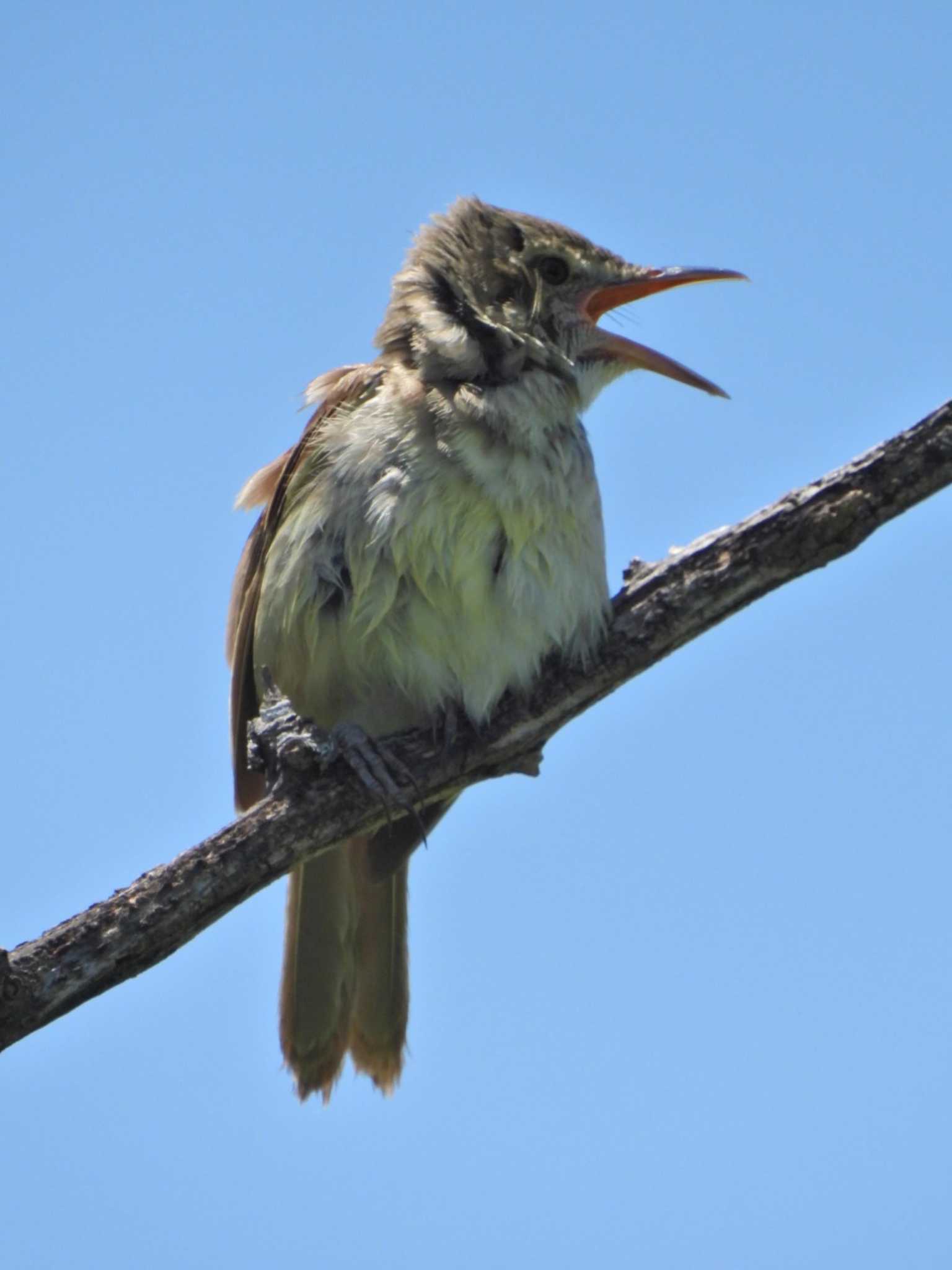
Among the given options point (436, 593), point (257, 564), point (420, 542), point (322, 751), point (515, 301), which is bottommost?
point (322, 751)

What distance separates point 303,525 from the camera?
5.11 m

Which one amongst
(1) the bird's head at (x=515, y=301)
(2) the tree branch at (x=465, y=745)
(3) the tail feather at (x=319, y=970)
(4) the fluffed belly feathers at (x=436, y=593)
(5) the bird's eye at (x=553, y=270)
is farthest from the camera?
(5) the bird's eye at (x=553, y=270)

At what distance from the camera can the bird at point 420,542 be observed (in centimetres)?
491

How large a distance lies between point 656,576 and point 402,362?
140 centimetres

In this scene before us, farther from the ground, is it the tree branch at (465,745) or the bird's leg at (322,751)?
the bird's leg at (322,751)

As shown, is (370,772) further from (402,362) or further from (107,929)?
(402,362)

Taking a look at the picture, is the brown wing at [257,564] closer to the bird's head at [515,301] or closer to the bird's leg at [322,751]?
the bird's head at [515,301]

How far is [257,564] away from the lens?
5.70 m

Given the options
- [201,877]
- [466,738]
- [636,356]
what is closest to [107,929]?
[201,877]

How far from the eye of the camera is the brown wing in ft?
17.9

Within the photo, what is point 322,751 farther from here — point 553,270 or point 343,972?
point 553,270

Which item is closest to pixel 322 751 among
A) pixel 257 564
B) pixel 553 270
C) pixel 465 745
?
pixel 465 745

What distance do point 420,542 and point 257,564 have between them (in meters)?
1.09

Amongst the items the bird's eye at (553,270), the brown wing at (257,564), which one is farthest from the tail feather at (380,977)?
the bird's eye at (553,270)
